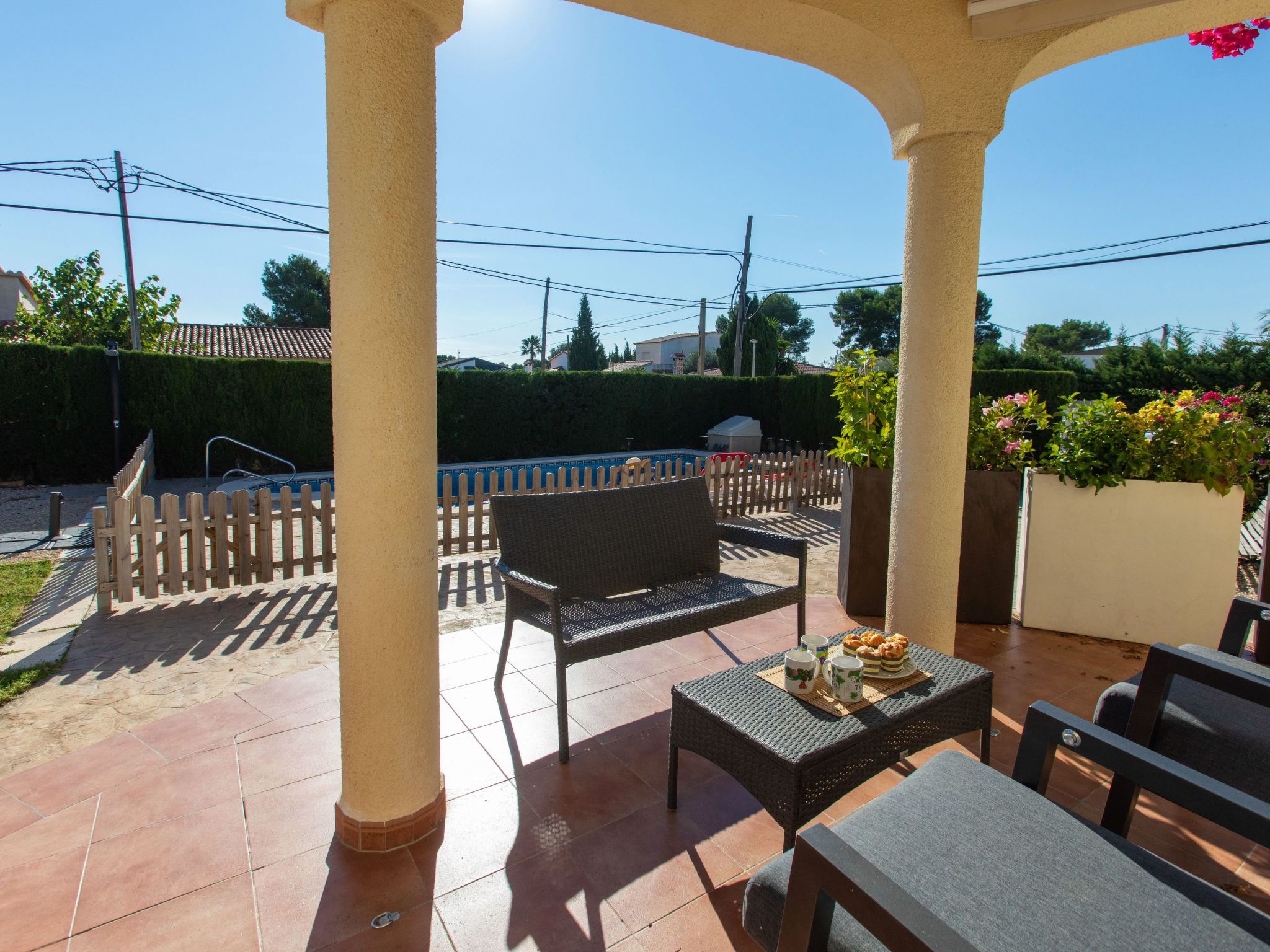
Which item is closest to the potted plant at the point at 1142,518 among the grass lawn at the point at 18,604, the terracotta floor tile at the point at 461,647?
the terracotta floor tile at the point at 461,647

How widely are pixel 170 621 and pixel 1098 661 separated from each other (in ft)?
17.9

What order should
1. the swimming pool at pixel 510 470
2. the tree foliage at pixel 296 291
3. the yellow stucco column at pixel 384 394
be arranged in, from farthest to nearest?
1. the tree foliage at pixel 296 291
2. the swimming pool at pixel 510 470
3. the yellow stucco column at pixel 384 394

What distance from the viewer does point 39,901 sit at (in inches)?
66.4

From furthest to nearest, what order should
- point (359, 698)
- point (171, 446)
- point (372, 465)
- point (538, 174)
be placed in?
point (538, 174)
point (171, 446)
point (359, 698)
point (372, 465)

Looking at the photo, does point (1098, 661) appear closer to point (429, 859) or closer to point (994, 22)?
point (994, 22)

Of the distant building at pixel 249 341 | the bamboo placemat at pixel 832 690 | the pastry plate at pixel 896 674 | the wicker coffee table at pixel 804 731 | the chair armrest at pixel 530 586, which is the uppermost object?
the distant building at pixel 249 341

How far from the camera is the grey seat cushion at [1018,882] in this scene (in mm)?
1073

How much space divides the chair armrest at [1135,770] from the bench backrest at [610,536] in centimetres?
190

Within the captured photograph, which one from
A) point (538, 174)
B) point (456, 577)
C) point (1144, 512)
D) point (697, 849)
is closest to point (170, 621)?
point (456, 577)

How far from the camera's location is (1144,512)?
11.7 feet

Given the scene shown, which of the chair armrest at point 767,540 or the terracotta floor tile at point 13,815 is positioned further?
the chair armrest at point 767,540

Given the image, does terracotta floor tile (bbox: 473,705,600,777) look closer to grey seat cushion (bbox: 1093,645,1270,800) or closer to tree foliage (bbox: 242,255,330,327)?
grey seat cushion (bbox: 1093,645,1270,800)

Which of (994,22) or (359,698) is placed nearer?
(359,698)

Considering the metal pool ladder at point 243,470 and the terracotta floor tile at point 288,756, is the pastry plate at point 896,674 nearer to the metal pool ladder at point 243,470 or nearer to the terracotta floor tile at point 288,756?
the terracotta floor tile at point 288,756
